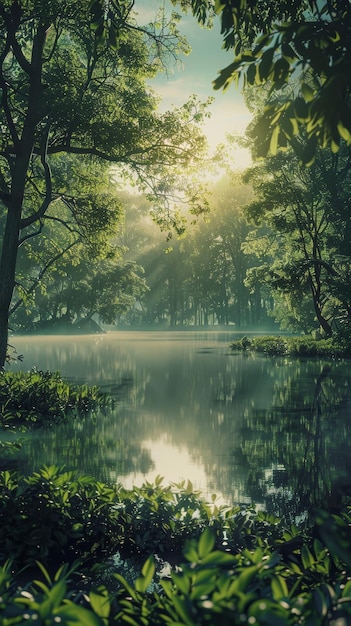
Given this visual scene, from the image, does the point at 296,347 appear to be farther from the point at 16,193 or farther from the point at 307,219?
the point at 16,193

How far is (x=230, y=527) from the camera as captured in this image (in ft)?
21.1

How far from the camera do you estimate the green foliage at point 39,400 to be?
15281mm

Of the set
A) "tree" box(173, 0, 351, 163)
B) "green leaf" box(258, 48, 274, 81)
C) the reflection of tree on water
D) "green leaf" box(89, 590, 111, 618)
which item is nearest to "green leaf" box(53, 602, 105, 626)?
"green leaf" box(89, 590, 111, 618)

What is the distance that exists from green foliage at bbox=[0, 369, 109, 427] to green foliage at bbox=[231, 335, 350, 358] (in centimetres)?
1965

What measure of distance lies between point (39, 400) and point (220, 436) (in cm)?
571

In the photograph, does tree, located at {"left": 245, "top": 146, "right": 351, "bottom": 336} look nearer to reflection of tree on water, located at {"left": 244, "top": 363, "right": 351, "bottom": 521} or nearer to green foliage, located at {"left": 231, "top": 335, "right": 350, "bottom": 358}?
green foliage, located at {"left": 231, "top": 335, "right": 350, "bottom": 358}

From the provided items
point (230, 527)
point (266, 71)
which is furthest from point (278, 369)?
point (266, 71)

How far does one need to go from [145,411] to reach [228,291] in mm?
95108

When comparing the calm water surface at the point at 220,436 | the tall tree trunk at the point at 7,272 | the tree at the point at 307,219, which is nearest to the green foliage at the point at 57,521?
the calm water surface at the point at 220,436

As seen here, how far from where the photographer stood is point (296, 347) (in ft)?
130

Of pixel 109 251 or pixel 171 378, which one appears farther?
pixel 171 378

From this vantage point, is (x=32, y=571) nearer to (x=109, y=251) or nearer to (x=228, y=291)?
(x=109, y=251)

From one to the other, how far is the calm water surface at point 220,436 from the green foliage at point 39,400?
0.85 metres

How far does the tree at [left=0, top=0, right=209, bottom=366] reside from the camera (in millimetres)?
16938
